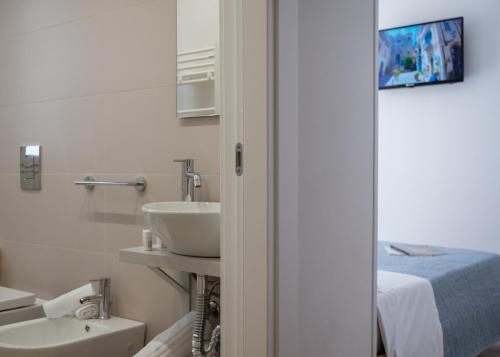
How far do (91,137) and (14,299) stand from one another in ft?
2.70

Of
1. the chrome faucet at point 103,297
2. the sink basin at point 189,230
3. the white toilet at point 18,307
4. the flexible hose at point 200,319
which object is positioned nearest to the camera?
the sink basin at point 189,230

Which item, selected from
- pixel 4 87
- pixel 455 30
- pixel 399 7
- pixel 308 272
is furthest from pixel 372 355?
pixel 399 7

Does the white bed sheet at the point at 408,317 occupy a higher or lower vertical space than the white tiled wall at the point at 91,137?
lower

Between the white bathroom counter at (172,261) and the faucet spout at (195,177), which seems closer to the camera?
the white bathroom counter at (172,261)

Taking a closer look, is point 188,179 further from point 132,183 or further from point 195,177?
point 132,183

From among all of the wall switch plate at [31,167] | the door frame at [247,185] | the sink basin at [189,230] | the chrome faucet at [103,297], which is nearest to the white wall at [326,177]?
the door frame at [247,185]

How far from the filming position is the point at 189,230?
156cm

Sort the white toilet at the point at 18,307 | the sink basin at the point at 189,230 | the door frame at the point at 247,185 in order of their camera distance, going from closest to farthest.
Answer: the door frame at the point at 247,185 < the sink basin at the point at 189,230 < the white toilet at the point at 18,307

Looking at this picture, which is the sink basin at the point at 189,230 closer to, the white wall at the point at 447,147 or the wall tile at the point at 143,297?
the wall tile at the point at 143,297

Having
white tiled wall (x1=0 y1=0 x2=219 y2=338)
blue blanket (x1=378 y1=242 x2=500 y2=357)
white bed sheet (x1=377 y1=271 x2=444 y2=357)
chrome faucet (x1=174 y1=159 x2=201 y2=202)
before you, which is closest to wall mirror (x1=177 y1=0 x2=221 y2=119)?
white tiled wall (x1=0 y1=0 x2=219 y2=338)

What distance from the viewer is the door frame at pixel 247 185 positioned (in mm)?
1275

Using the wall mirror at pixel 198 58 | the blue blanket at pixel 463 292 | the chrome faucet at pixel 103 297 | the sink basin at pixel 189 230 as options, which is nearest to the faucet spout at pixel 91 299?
the chrome faucet at pixel 103 297

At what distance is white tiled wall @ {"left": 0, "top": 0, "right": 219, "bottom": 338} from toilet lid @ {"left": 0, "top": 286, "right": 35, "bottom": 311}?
0.11 metres

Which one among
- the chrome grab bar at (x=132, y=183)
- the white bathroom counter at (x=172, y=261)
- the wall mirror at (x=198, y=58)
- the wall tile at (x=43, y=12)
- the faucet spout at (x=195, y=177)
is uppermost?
the wall tile at (x=43, y=12)
